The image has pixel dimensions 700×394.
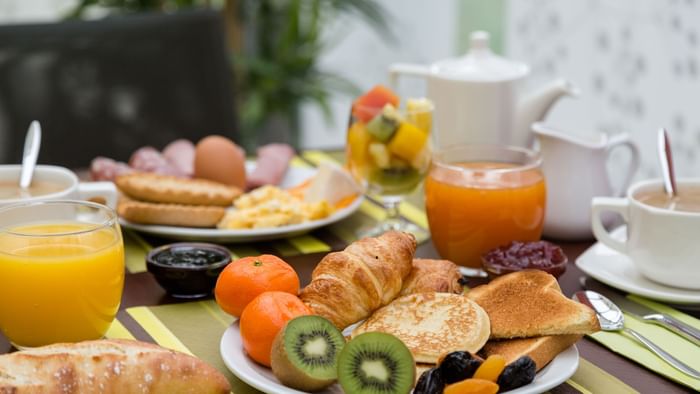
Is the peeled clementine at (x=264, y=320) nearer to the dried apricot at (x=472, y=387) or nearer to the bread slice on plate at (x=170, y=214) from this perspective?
the dried apricot at (x=472, y=387)

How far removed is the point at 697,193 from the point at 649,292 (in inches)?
7.7

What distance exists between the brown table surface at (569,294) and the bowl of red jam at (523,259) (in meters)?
0.05

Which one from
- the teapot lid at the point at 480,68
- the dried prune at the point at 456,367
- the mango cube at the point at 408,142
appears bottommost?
the dried prune at the point at 456,367

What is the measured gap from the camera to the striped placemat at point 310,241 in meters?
1.53

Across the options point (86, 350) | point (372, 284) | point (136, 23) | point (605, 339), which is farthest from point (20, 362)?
point (136, 23)

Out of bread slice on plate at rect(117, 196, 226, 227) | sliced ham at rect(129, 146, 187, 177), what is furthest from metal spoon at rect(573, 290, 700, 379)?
sliced ham at rect(129, 146, 187, 177)

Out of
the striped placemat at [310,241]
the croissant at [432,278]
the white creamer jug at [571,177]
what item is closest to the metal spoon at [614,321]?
the croissant at [432,278]

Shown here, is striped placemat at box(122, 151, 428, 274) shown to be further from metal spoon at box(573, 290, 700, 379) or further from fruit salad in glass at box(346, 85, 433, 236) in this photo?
metal spoon at box(573, 290, 700, 379)

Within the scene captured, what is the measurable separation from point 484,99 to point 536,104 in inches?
4.1

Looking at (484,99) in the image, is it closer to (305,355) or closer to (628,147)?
(628,147)

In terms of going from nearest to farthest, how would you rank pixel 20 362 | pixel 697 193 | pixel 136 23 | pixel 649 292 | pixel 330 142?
pixel 20 362, pixel 649 292, pixel 697 193, pixel 136 23, pixel 330 142

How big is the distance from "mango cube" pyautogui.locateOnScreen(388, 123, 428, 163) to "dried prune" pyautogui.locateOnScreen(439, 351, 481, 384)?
0.63 metres

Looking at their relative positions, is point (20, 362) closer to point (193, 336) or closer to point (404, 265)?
point (193, 336)

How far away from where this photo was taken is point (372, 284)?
1139 millimetres
